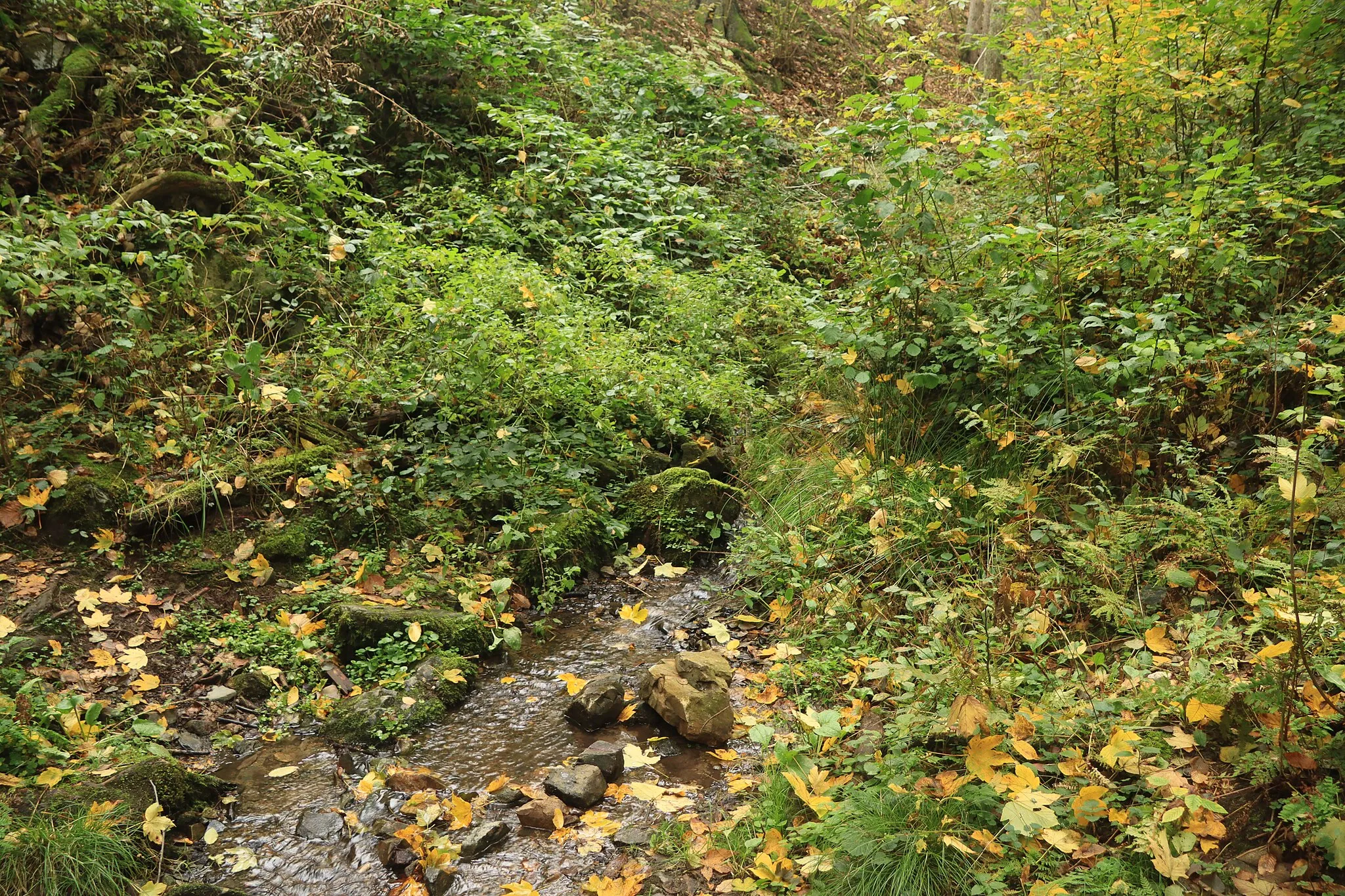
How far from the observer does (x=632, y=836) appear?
10.8 feet

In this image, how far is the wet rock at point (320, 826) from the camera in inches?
130

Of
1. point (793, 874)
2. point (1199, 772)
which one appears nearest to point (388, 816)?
point (793, 874)

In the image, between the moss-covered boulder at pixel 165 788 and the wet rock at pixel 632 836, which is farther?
the wet rock at pixel 632 836

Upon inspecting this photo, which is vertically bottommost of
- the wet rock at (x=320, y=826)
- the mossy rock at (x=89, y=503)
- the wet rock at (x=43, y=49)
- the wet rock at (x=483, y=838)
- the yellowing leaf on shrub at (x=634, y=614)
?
the wet rock at (x=320, y=826)

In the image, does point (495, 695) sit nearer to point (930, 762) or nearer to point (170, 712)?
point (170, 712)

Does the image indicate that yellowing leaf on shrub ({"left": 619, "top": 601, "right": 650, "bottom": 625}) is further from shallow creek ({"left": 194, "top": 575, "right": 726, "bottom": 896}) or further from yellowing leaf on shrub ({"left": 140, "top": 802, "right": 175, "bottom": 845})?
yellowing leaf on shrub ({"left": 140, "top": 802, "right": 175, "bottom": 845})

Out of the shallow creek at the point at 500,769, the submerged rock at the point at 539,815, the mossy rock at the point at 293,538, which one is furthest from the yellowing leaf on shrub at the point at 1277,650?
the mossy rock at the point at 293,538

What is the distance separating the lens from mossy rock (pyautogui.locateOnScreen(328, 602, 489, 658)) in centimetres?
445

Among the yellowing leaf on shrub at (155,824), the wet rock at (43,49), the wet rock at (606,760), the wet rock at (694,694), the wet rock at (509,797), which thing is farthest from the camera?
the wet rock at (43,49)

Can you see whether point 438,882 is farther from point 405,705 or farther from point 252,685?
point 252,685

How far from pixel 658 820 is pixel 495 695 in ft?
4.62

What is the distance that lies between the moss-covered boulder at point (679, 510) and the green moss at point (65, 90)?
5.57 m

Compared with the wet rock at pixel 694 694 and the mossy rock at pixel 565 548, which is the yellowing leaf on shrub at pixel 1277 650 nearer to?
the wet rock at pixel 694 694

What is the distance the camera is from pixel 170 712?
12.7ft
